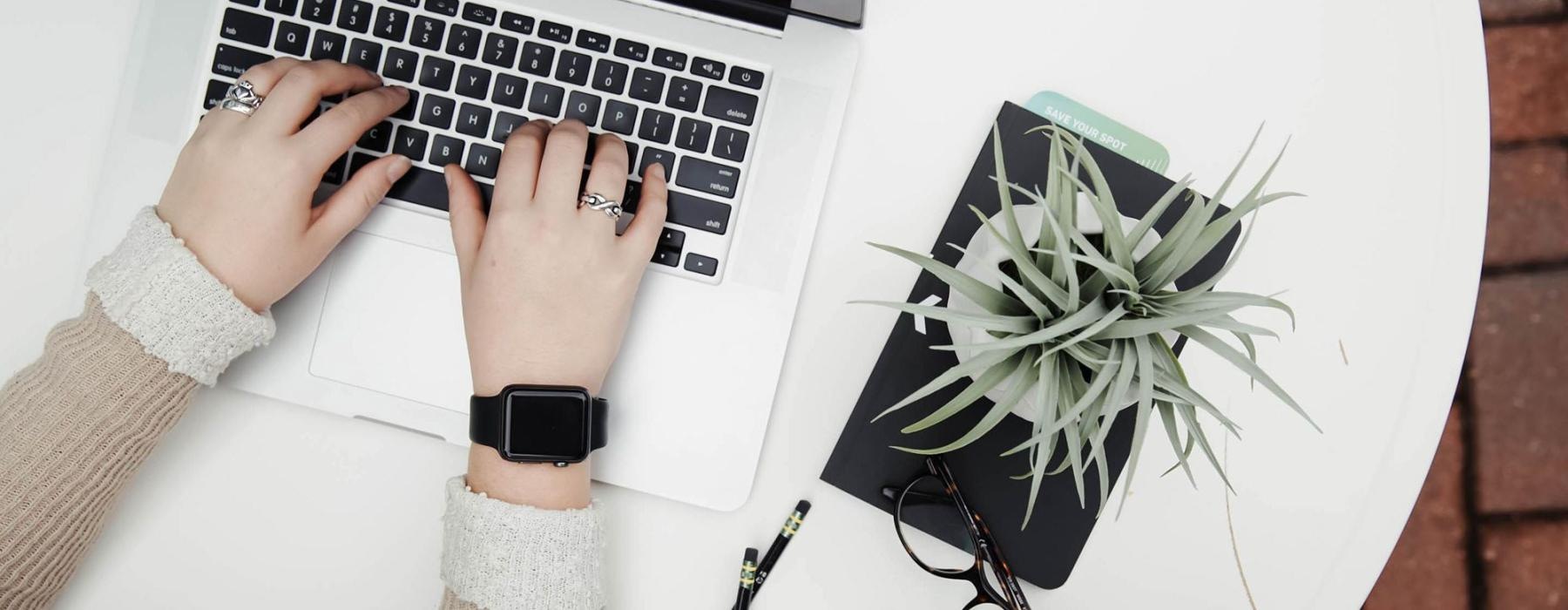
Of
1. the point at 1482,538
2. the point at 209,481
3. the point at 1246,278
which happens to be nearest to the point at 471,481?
the point at 209,481

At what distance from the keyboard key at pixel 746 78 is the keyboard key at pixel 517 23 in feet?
0.44

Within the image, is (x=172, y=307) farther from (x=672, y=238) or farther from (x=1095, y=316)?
(x=1095, y=316)

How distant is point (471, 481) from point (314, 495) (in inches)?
5.0

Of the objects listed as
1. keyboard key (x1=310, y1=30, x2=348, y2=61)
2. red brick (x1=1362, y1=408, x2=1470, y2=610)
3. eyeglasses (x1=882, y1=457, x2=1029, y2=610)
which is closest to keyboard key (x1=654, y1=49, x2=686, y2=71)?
keyboard key (x1=310, y1=30, x2=348, y2=61)

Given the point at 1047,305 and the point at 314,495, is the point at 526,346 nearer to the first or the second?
the point at 314,495

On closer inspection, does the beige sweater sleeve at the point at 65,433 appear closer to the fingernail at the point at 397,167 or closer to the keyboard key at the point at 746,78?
the fingernail at the point at 397,167

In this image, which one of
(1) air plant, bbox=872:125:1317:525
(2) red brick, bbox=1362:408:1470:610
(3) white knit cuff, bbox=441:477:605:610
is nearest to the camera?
(1) air plant, bbox=872:125:1317:525

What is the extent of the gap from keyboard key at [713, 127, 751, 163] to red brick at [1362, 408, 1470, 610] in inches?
40.6

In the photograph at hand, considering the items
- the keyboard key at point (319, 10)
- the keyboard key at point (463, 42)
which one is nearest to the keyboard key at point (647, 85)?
the keyboard key at point (463, 42)

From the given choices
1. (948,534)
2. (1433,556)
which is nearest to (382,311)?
(948,534)

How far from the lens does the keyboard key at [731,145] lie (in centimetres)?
58

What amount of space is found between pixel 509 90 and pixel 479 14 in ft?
0.17

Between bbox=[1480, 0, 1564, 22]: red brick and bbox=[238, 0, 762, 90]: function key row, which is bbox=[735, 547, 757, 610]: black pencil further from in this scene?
bbox=[1480, 0, 1564, 22]: red brick

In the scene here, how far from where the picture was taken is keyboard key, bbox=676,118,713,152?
58cm
